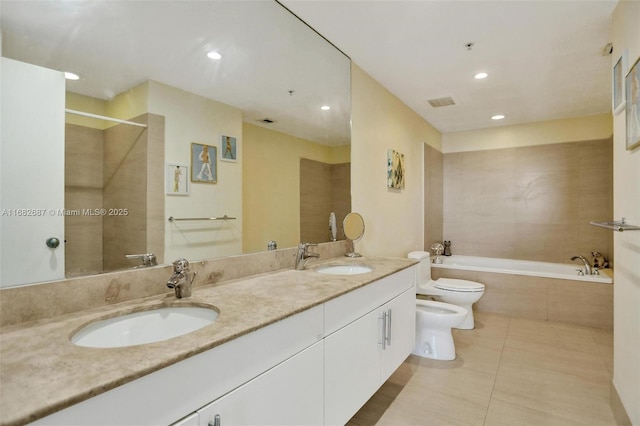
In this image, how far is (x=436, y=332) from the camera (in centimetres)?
269

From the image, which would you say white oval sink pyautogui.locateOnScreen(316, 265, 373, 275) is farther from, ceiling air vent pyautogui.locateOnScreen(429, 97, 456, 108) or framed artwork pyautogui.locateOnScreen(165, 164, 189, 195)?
ceiling air vent pyautogui.locateOnScreen(429, 97, 456, 108)

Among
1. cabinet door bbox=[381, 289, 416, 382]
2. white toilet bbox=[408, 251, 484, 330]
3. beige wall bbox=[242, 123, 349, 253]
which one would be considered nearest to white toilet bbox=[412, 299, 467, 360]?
cabinet door bbox=[381, 289, 416, 382]

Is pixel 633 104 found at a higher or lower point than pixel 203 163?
higher

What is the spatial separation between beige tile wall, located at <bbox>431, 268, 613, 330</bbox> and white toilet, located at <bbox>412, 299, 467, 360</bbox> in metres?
1.46

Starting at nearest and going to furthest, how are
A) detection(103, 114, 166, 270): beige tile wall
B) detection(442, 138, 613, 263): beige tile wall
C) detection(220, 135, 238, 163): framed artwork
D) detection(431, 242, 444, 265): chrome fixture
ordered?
detection(103, 114, 166, 270): beige tile wall
detection(220, 135, 238, 163): framed artwork
detection(442, 138, 613, 263): beige tile wall
detection(431, 242, 444, 265): chrome fixture

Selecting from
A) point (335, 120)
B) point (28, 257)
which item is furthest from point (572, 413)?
point (28, 257)

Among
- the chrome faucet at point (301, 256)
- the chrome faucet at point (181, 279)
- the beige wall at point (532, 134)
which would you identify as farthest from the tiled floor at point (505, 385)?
the beige wall at point (532, 134)

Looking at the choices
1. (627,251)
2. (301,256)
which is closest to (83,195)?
(301,256)

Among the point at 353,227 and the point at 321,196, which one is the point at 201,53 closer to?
the point at 321,196

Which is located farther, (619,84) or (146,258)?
(619,84)

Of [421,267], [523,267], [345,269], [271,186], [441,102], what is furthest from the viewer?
[523,267]

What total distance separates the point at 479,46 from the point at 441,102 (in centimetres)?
117

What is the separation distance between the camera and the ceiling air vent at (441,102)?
3.41 meters

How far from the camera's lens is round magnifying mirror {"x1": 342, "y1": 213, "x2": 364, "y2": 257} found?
2566 mm
